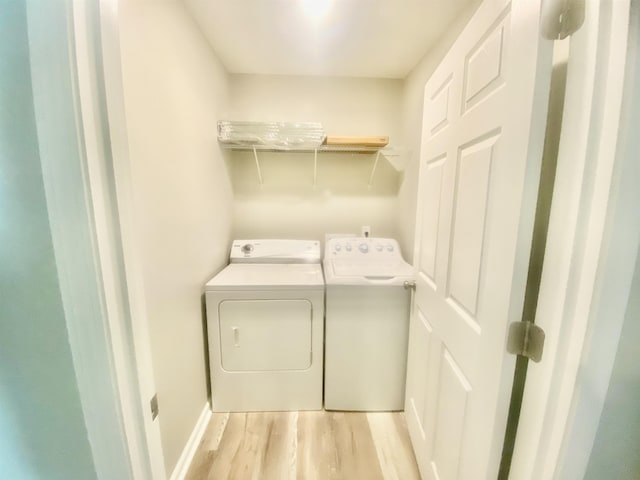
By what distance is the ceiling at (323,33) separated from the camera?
1411 mm

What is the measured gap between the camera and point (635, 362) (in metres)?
0.58

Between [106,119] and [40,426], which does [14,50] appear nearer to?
[106,119]

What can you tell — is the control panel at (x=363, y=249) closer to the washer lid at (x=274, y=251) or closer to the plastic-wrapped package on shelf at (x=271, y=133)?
the washer lid at (x=274, y=251)

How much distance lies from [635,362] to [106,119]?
124 cm

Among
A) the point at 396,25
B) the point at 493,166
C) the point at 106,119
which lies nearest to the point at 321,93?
the point at 396,25

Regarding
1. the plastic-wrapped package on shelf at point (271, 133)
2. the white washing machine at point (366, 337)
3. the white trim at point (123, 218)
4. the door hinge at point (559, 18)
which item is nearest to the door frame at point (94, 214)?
the white trim at point (123, 218)

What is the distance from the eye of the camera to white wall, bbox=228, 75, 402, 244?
2273mm

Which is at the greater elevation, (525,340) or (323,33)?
(323,33)

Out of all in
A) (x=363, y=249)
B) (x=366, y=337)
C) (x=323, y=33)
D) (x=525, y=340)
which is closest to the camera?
A: (x=525, y=340)

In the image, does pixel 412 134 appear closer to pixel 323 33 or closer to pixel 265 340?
pixel 323 33

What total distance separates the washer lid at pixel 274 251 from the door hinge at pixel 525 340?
5.38 feet

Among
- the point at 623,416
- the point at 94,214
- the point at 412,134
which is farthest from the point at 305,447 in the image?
the point at 412,134

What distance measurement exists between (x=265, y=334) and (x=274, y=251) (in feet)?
2.44

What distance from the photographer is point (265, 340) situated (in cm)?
176
